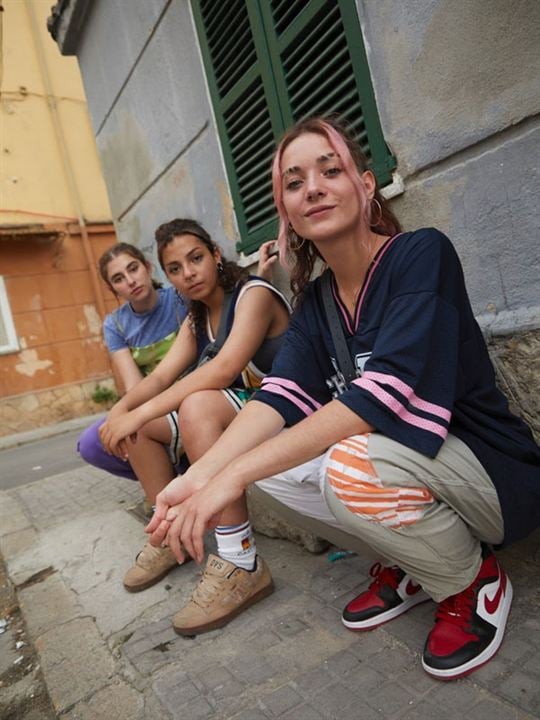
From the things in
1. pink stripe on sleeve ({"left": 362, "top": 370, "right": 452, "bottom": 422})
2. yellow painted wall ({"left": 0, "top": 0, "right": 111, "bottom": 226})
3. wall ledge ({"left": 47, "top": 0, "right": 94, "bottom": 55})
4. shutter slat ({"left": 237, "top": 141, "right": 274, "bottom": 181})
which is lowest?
pink stripe on sleeve ({"left": 362, "top": 370, "right": 452, "bottom": 422})

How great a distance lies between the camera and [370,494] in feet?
4.28

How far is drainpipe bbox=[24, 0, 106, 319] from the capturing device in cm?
1052

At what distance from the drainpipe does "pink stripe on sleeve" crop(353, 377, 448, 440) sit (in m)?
9.94

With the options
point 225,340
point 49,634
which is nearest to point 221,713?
point 49,634

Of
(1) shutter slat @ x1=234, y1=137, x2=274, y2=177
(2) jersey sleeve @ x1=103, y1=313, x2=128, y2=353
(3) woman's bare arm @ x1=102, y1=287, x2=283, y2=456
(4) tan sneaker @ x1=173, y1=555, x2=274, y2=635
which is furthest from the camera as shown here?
(2) jersey sleeve @ x1=103, y1=313, x2=128, y2=353

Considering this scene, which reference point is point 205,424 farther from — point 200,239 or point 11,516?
point 11,516

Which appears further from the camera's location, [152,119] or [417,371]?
[152,119]

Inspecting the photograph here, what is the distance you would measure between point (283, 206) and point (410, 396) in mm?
812

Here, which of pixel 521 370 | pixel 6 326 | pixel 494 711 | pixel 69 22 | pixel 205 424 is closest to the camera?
pixel 494 711

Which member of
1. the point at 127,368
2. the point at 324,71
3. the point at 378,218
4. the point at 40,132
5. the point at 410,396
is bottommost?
the point at 410,396

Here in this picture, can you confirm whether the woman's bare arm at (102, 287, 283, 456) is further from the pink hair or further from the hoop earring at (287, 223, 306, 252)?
the pink hair

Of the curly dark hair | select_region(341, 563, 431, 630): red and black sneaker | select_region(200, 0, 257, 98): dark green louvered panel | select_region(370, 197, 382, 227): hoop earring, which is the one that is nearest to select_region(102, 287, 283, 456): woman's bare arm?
the curly dark hair

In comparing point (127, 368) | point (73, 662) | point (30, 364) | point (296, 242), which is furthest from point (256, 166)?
point (30, 364)

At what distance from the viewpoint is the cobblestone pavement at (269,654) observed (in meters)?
1.32
